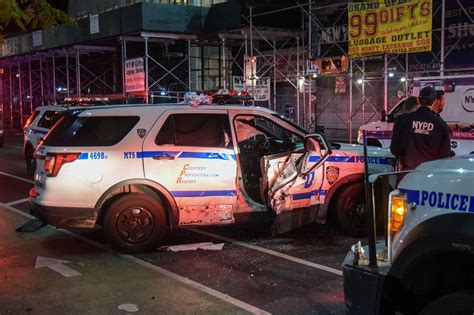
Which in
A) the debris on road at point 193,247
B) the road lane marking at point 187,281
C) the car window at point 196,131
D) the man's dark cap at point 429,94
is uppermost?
the man's dark cap at point 429,94

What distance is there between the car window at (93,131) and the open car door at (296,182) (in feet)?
6.00

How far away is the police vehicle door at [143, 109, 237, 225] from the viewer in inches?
272

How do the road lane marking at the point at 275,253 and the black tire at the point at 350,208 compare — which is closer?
the road lane marking at the point at 275,253

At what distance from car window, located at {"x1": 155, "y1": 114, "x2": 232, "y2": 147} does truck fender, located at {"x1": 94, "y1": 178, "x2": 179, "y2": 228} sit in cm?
56

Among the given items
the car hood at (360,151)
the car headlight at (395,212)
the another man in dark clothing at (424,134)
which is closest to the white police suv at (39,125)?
the car hood at (360,151)

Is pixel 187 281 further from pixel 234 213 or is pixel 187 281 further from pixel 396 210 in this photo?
pixel 396 210

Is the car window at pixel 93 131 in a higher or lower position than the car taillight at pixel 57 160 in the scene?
higher

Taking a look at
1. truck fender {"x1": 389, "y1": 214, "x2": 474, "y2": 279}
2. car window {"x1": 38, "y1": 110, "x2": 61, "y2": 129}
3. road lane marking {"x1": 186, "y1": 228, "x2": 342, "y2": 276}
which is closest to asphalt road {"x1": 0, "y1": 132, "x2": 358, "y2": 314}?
road lane marking {"x1": 186, "y1": 228, "x2": 342, "y2": 276}

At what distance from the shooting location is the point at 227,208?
7031 mm

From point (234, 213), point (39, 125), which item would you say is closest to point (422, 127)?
point (234, 213)

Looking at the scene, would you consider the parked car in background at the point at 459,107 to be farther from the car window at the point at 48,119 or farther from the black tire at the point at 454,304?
the black tire at the point at 454,304

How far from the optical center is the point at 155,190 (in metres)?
6.92

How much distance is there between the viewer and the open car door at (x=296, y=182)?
22.6 ft

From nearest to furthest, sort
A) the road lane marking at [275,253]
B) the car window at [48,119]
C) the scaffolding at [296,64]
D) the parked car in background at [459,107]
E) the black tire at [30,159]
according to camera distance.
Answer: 1. the road lane marking at [275,253]
2. the parked car in background at [459,107]
3. the car window at [48,119]
4. the black tire at [30,159]
5. the scaffolding at [296,64]
